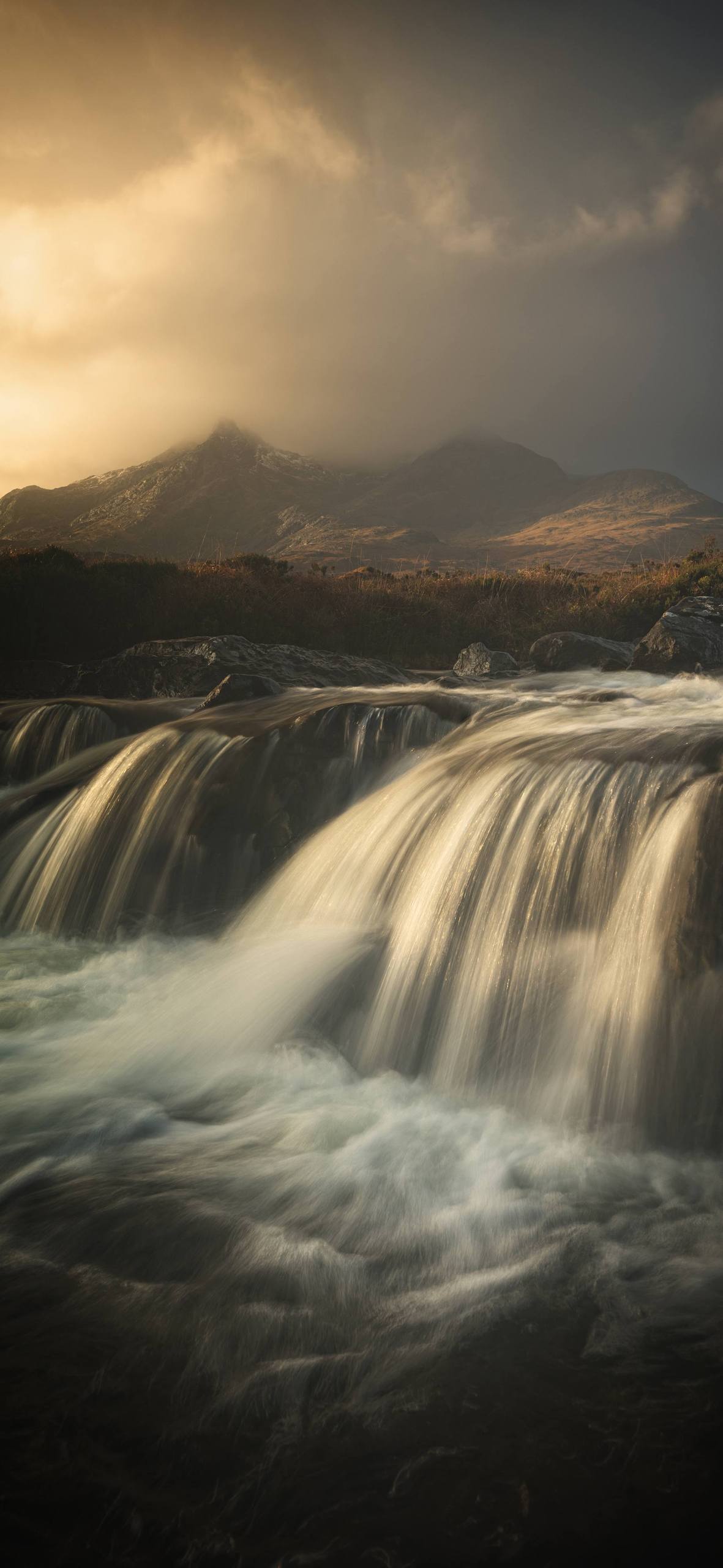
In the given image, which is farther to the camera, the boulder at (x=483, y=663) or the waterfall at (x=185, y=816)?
the boulder at (x=483, y=663)

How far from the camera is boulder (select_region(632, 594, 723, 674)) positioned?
16031 millimetres

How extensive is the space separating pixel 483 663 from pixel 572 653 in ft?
6.54

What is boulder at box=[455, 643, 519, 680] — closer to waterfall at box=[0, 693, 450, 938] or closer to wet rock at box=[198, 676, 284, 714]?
wet rock at box=[198, 676, 284, 714]

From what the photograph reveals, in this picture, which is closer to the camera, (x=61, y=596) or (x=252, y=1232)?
(x=252, y=1232)

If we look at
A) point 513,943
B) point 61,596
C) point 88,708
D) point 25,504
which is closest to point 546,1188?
point 513,943

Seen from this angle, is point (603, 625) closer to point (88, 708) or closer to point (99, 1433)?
point (88, 708)

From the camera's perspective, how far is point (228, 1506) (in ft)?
8.93

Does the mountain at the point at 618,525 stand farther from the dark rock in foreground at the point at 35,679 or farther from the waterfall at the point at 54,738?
the waterfall at the point at 54,738

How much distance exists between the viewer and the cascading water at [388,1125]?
3.03 metres

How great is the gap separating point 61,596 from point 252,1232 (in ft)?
64.5

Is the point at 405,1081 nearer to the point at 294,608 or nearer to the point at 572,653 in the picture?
the point at 572,653

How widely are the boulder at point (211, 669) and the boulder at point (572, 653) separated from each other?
316 centimetres

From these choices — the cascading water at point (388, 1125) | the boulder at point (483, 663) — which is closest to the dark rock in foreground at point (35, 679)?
the boulder at point (483, 663)

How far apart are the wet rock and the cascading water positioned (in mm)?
3682
